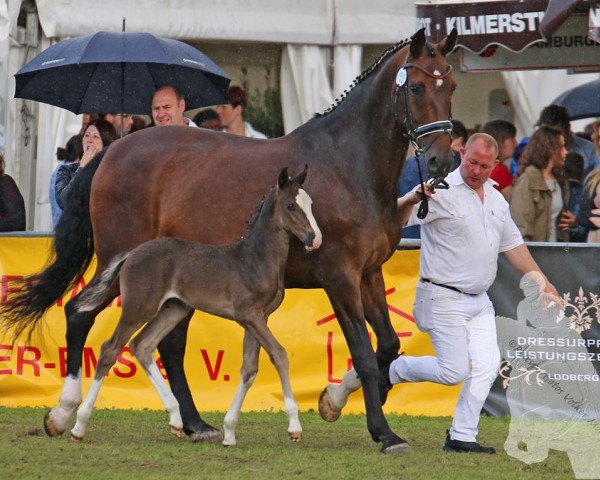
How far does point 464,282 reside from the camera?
843cm

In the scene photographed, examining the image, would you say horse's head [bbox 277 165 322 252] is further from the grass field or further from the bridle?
the grass field

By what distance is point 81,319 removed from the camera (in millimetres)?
9125

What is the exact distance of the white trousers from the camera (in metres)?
8.35

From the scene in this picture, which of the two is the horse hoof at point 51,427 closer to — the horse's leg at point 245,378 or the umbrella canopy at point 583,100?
the horse's leg at point 245,378

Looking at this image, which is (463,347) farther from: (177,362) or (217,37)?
(217,37)

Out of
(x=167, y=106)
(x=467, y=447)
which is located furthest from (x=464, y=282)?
(x=167, y=106)

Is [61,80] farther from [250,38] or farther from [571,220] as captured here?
[571,220]

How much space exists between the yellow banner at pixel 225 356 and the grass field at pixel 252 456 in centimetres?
75

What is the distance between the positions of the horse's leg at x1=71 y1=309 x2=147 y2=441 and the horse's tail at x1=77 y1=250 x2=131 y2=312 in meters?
0.42

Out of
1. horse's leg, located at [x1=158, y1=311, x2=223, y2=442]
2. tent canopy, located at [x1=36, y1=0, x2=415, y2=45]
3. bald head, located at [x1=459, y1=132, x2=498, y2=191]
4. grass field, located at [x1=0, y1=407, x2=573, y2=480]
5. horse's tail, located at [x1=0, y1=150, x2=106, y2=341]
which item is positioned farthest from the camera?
tent canopy, located at [x1=36, y1=0, x2=415, y2=45]

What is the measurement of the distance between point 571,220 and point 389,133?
4.20 meters

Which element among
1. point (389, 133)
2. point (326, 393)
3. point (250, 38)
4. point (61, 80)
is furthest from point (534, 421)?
point (250, 38)

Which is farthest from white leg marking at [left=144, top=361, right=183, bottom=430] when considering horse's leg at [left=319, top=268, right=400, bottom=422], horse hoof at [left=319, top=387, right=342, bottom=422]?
horse's leg at [left=319, top=268, right=400, bottom=422]

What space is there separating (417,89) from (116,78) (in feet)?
15.0
